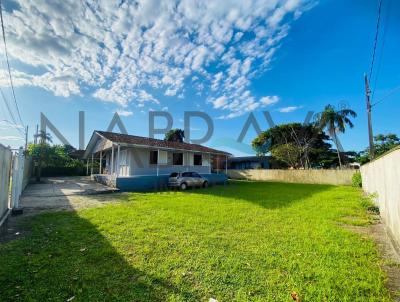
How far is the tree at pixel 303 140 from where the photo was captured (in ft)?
107

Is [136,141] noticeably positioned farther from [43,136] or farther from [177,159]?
[43,136]

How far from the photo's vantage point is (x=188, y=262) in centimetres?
377

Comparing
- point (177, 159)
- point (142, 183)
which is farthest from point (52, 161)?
point (142, 183)

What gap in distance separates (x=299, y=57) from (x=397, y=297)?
13700 millimetres

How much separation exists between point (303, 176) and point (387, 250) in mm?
22310

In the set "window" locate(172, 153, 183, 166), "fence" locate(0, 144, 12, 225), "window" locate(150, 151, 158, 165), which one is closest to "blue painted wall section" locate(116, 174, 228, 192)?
"window" locate(150, 151, 158, 165)

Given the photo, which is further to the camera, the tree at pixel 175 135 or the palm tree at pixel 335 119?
the tree at pixel 175 135

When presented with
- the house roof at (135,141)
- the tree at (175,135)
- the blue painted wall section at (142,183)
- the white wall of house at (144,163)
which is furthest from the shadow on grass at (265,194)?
the tree at (175,135)

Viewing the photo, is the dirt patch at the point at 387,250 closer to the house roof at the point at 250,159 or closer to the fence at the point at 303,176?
the fence at the point at 303,176

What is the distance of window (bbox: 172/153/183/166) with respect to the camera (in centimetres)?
2020

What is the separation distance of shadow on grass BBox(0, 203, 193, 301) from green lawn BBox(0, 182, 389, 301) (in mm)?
14

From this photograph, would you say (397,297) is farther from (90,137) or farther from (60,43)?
(90,137)

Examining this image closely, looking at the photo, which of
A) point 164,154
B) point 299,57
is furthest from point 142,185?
point 299,57

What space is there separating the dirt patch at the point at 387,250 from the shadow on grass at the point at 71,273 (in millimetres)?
3029
